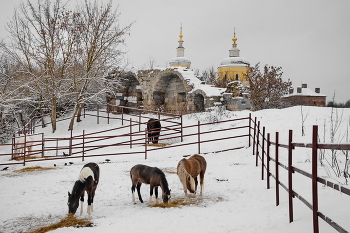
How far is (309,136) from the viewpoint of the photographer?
1094 centimetres

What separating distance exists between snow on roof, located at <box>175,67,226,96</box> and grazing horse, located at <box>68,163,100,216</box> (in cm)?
1471

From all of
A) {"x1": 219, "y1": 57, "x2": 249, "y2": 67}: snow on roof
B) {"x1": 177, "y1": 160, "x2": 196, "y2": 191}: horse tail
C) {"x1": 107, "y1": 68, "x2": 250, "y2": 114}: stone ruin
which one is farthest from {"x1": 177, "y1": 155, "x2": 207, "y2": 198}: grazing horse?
{"x1": 219, "y1": 57, "x2": 249, "y2": 67}: snow on roof

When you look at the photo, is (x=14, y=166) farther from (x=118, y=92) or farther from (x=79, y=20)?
(x=118, y=92)

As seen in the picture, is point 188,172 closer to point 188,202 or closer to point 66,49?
point 188,202

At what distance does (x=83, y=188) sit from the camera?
5.57 meters

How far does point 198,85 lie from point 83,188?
16.3 m

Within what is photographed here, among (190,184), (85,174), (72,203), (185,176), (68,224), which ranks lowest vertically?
(68,224)

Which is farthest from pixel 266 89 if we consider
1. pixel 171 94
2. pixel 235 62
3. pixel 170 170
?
pixel 235 62

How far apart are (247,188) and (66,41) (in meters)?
17.0

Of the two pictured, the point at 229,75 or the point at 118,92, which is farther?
the point at 229,75

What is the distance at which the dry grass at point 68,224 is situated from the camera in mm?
4662

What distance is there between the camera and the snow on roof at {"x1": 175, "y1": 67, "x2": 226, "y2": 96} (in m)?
20.2

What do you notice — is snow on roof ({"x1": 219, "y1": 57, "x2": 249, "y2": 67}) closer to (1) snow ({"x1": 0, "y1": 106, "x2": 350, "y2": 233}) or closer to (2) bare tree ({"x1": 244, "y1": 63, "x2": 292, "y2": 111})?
(2) bare tree ({"x1": 244, "y1": 63, "x2": 292, "y2": 111})

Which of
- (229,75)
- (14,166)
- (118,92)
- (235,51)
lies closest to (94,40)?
(118,92)
